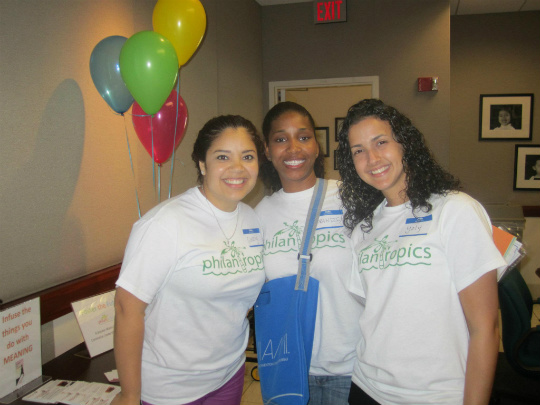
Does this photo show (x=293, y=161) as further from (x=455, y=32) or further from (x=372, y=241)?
(x=455, y=32)

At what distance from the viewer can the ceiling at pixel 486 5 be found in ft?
14.3

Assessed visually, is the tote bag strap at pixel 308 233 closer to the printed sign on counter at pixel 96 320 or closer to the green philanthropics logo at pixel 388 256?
the green philanthropics logo at pixel 388 256

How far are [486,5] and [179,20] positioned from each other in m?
3.99

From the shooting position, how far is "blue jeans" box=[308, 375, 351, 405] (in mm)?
1465

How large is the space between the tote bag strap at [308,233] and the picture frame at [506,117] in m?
3.98

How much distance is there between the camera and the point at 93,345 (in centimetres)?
169

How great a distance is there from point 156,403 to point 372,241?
2.87 feet

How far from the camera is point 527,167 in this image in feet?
15.5

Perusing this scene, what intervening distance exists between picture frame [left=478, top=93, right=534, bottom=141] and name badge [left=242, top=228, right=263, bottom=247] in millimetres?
4235

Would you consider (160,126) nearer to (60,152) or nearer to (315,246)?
(60,152)

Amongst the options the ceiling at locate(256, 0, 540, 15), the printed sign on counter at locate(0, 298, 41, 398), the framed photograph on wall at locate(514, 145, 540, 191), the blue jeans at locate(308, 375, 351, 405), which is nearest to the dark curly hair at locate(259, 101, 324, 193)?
the blue jeans at locate(308, 375, 351, 405)

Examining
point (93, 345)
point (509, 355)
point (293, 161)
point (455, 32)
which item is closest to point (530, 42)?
point (455, 32)

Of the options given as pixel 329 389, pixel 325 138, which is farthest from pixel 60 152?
pixel 325 138

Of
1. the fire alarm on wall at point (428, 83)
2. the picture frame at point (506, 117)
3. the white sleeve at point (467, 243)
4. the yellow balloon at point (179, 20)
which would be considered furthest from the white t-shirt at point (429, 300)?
the picture frame at point (506, 117)
